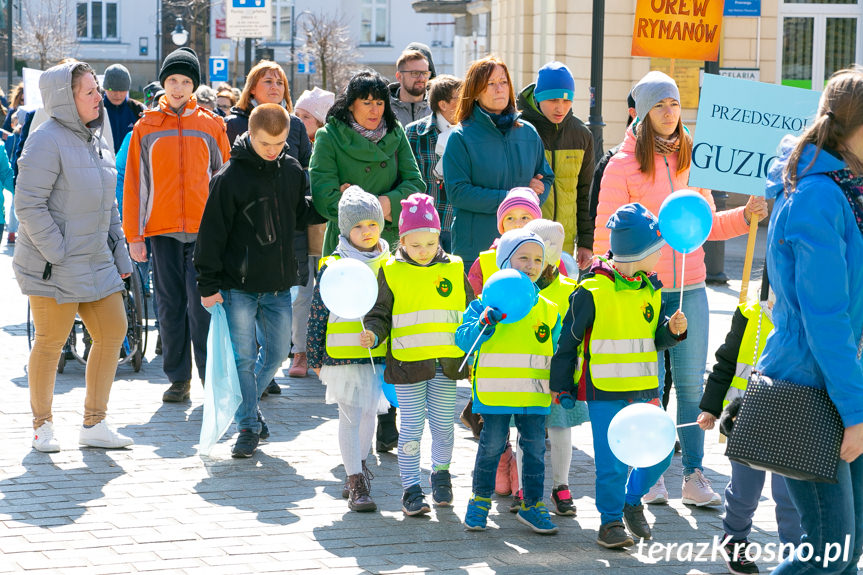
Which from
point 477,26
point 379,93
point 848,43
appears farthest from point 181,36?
point 379,93

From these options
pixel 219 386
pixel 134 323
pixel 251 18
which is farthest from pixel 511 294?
pixel 251 18

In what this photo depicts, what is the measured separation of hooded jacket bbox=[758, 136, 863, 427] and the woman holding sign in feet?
7.76

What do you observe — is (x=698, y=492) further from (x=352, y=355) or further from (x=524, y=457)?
(x=352, y=355)

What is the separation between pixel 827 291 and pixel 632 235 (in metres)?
1.82

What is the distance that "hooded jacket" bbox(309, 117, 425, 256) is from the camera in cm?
744

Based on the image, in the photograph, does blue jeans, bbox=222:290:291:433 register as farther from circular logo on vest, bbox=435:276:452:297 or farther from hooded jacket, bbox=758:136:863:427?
hooded jacket, bbox=758:136:863:427

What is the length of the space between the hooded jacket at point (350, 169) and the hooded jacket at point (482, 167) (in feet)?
1.69

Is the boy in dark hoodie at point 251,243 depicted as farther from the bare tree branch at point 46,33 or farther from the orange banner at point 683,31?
the bare tree branch at point 46,33

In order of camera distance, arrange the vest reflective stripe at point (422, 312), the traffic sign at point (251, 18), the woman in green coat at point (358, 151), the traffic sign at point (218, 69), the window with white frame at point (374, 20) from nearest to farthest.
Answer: the vest reflective stripe at point (422, 312), the woman in green coat at point (358, 151), the traffic sign at point (251, 18), the traffic sign at point (218, 69), the window with white frame at point (374, 20)

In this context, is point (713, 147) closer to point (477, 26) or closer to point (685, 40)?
point (685, 40)

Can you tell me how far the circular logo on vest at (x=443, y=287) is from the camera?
19.6ft

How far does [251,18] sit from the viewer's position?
17.8 m

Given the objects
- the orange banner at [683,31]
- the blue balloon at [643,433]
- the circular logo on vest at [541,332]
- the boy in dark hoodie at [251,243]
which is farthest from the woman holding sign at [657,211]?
the orange banner at [683,31]

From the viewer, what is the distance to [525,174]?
23.7 ft
